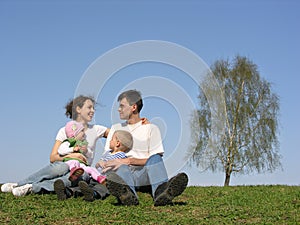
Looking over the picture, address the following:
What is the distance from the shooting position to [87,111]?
7637mm

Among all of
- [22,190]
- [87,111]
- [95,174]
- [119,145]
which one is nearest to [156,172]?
[119,145]

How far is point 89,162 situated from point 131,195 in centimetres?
187

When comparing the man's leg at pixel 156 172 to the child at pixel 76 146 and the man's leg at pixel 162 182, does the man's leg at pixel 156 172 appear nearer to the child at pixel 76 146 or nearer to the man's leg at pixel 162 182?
the man's leg at pixel 162 182

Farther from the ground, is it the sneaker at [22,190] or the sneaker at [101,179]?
the sneaker at [101,179]

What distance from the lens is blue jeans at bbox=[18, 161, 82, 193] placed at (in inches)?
285

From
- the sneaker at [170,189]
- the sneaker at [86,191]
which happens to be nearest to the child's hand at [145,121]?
the sneaker at [170,189]

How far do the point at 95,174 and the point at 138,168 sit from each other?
916 millimetres

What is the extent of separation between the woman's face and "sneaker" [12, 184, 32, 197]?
145cm

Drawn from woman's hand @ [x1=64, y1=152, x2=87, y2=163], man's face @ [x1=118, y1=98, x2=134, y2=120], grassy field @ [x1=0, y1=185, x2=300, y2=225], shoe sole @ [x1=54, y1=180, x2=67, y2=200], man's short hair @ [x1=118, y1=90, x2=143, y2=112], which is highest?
man's short hair @ [x1=118, y1=90, x2=143, y2=112]

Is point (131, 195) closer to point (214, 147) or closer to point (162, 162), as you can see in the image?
point (162, 162)

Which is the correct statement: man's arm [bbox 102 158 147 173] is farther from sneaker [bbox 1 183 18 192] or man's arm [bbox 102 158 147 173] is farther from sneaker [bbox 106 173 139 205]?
sneaker [bbox 1 183 18 192]

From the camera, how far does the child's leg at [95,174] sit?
7.13m

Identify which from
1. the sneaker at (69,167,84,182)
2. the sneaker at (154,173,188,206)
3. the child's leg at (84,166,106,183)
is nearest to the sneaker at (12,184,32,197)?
the sneaker at (69,167,84,182)

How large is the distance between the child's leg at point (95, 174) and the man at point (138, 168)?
29 cm
